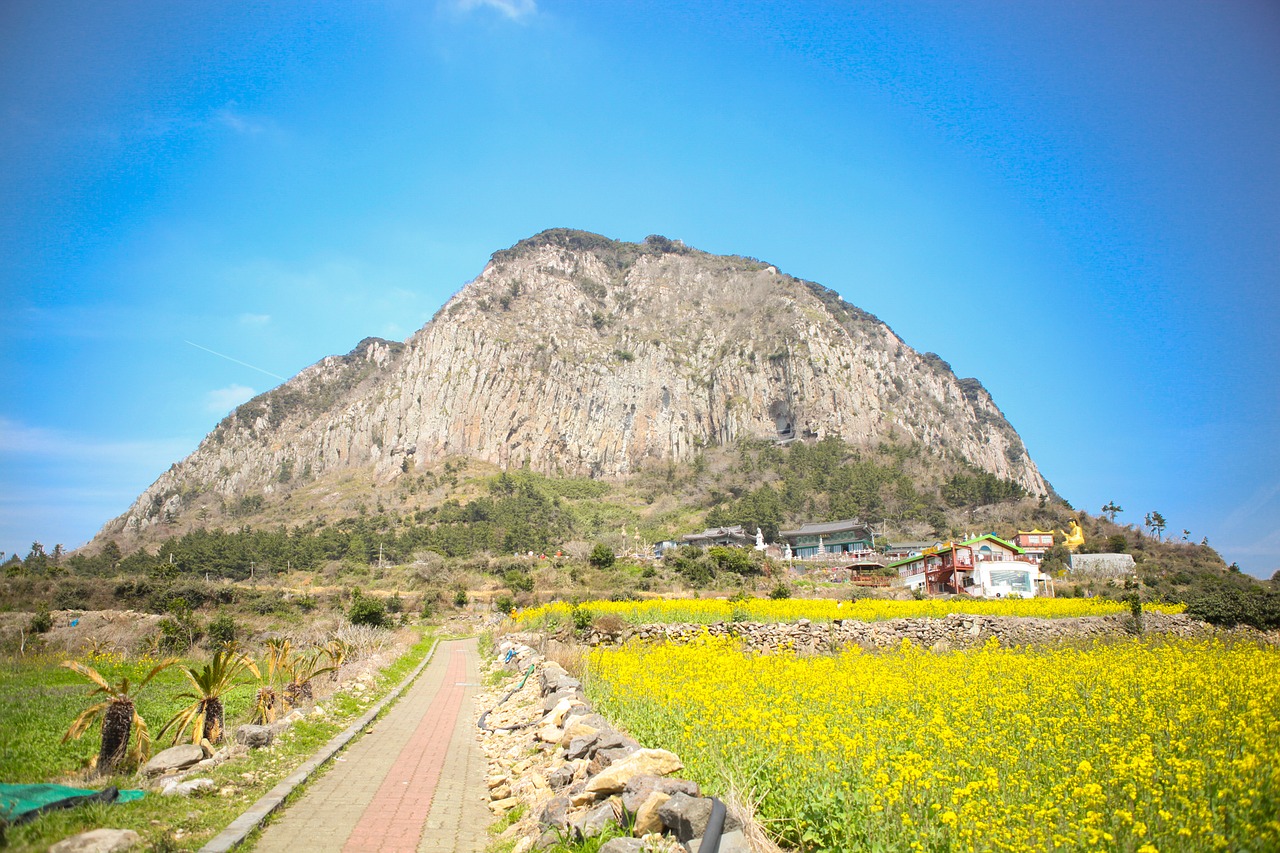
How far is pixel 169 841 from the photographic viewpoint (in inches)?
192

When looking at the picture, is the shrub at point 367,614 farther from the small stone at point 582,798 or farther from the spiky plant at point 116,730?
the small stone at point 582,798

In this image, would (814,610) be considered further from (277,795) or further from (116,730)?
(116,730)

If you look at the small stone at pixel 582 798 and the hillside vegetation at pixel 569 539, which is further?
the hillside vegetation at pixel 569 539

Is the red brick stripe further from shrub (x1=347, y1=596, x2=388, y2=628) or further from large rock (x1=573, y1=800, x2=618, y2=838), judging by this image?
shrub (x1=347, y1=596, x2=388, y2=628)

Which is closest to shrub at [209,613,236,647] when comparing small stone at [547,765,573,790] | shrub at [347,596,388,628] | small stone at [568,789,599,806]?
shrub at [347,596,388,628]

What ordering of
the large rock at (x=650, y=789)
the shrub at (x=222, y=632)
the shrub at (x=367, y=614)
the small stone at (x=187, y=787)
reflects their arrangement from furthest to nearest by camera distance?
1. the shrub at (x=367, y=614)
2. the shrub at (x=222, y=632)
3. the small stone at (x=187, y=787)
4. the large rock at (x=650, y=789)

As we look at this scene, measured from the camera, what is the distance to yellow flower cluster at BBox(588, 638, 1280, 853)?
146 inches

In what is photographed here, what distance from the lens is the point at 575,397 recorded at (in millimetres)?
154375

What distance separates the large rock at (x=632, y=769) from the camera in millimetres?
5385

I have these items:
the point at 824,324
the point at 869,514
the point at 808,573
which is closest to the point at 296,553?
the point at 808,573

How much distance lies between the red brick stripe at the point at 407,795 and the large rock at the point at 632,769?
1765 mm

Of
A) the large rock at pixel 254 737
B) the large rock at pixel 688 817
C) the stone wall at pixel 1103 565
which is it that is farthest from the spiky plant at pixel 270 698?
the stone wall at pixel 1103 565

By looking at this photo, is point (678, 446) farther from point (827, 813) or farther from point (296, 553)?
point (827, 813)

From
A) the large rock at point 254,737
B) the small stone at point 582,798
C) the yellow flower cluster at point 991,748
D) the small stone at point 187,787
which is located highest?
the yellow flower cluster at point 991,748
